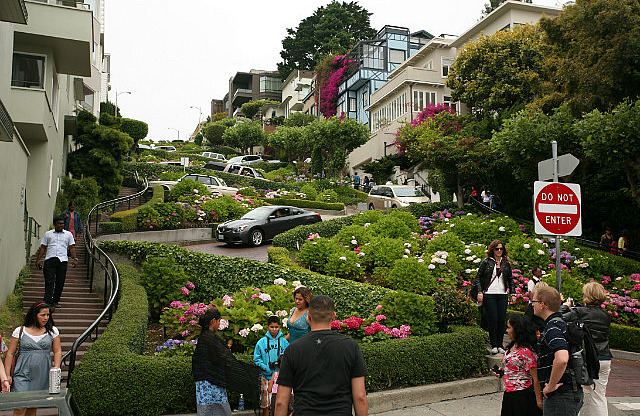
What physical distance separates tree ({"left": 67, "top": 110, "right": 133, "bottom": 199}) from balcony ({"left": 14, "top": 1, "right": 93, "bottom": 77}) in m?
6.16

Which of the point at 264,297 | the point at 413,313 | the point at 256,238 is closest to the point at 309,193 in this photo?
the point at 256,238

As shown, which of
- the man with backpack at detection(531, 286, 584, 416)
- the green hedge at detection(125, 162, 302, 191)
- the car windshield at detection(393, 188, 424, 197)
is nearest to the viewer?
the man with backpack at detection(531, 286, 584, 416)

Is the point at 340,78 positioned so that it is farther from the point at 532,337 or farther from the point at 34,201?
the point at 532,337

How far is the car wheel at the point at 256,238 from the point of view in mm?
19091

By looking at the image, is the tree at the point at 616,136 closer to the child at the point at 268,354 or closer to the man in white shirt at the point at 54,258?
the child at the point at 268,354

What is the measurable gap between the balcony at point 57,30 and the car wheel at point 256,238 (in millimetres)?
7785

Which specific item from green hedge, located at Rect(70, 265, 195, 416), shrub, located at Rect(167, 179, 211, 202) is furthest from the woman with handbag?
shrub, located at Rect(167, 179, 211, 202)

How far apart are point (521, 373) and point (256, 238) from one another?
14634 mm

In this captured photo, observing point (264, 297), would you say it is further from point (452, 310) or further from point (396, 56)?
point (396, 56)

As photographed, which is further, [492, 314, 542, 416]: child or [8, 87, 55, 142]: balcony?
[8, 87, 55, 142]: balcony

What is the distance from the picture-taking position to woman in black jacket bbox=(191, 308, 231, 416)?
5738 mm

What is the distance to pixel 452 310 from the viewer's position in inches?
367

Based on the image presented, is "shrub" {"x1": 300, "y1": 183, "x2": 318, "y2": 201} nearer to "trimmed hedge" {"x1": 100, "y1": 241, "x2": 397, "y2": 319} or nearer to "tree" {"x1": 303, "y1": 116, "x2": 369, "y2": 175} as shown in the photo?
"tree" {"x1": 303, "y1": 116, "x2": 369, "y2": 175}

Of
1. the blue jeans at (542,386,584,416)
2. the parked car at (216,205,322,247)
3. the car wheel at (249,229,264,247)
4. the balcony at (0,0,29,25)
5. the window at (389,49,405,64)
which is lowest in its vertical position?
the blue jeans at (542,386,584,416)
